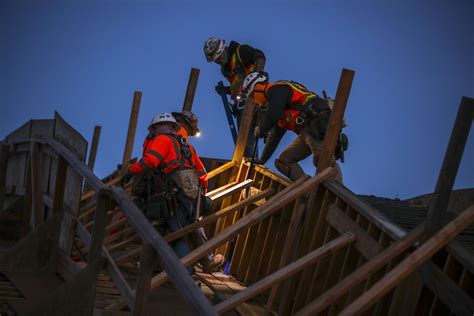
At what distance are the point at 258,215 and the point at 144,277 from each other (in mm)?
2403

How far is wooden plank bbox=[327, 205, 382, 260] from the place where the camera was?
5918 mm

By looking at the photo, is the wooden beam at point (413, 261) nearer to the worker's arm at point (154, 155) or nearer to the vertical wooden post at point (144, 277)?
the vertical wooden post at point (144, 277)

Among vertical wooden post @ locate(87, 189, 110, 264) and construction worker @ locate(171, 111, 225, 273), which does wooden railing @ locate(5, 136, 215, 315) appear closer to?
vertical wooden post @ locate(87, 189, 110, 264)

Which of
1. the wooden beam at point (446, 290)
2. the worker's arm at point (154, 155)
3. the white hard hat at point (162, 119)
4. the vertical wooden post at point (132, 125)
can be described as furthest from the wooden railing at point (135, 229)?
the vertical wooden post at point (132, 125)

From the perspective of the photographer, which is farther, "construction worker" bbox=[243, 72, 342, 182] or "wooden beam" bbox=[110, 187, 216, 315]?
"construction worker" bbox=[243, 72, 342, 182]

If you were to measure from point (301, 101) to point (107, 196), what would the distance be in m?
3.96

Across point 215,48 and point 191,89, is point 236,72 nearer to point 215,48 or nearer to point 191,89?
point 215,48

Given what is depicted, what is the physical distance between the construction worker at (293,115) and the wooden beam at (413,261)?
2.83m

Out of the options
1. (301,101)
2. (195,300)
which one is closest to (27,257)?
(195,300)

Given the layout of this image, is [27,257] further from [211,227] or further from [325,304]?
[211,227]

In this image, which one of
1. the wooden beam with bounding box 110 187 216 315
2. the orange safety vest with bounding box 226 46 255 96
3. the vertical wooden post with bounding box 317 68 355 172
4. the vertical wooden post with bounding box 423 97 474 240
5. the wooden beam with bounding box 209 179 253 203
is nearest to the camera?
the wooden beam with bounding box 110 187 216 315

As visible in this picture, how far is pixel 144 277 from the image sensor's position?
4.34m

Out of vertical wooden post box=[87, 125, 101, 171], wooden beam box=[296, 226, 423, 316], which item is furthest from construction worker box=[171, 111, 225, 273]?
vertical wooden post box=[87, 125, 101, 171]

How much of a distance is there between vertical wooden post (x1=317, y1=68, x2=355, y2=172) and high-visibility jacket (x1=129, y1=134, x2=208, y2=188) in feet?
5.95
